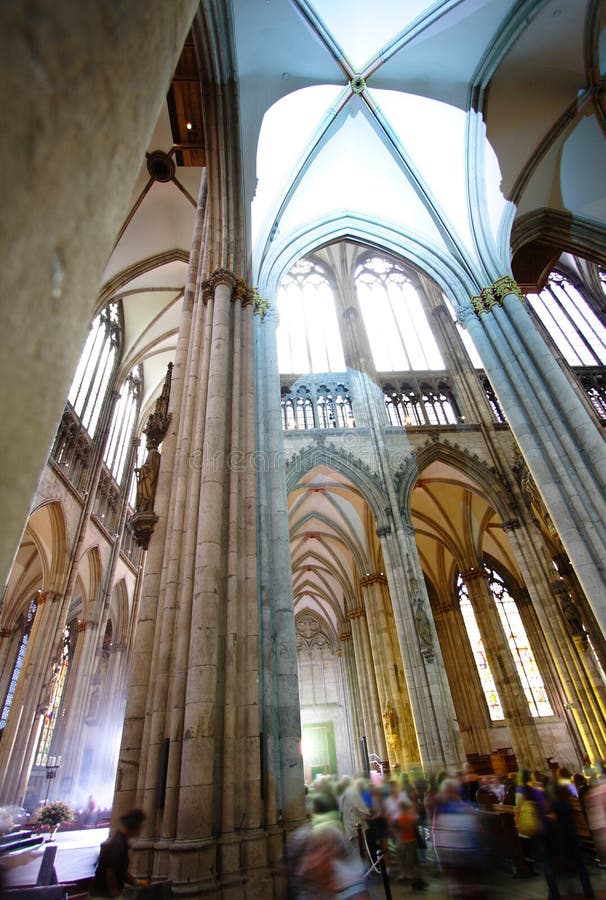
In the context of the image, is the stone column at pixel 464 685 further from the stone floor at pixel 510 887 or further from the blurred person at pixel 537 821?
the blurred person at pixel 537 821

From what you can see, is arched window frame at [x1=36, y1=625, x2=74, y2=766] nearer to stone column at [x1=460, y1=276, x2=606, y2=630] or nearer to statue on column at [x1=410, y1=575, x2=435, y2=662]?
statue on column at [x1=410, y1=575, x2=435, y2=662]

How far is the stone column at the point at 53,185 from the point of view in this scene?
0.77m

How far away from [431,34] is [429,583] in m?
16.6

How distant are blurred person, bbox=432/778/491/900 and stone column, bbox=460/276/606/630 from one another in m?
4.07

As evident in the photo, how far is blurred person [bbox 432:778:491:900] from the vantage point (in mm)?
2924

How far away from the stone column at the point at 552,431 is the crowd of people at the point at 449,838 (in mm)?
2881

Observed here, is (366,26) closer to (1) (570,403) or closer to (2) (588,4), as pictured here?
(2) (588,4)

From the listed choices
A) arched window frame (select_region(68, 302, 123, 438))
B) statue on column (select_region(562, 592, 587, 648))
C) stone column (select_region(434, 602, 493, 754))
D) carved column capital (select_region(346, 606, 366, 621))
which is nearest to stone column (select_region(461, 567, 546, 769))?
stone column (select_region(434, 602, 493, 754))

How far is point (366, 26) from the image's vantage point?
10.0 m

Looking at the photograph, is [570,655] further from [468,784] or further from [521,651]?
[521,651]

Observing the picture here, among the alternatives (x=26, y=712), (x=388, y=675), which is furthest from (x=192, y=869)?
(x=388, y=675)

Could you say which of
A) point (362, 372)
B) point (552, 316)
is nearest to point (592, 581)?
point (362, 372)

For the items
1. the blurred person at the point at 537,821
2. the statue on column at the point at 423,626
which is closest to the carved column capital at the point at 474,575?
the statue on column at the point at 423,626

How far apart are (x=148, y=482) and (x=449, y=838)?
13.4ft
